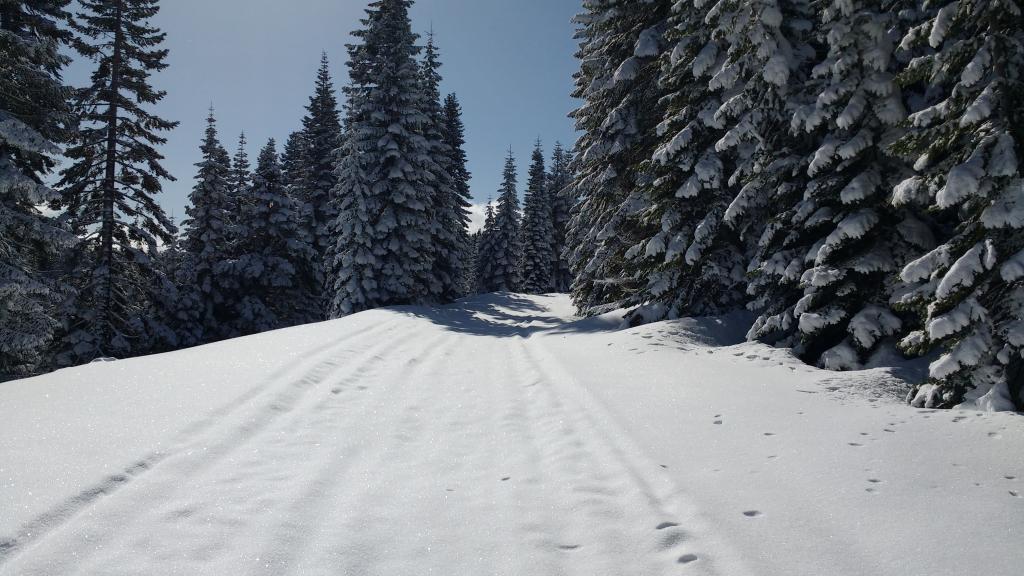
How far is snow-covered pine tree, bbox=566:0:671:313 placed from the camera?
15.5 m

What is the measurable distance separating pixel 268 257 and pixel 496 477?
24834 millimetres

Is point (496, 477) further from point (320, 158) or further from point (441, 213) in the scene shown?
point (320, 158)

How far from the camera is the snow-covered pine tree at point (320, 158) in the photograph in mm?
31722

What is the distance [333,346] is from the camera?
963 centimetres

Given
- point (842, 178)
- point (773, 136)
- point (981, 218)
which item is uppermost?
point (773, 136)

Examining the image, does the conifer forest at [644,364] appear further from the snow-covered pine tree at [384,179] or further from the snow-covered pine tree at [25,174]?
the snow-covered pine tree at [384,179]

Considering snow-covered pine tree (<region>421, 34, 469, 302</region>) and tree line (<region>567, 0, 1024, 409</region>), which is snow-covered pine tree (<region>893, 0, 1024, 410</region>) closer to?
tree line (<region>567, 0, 1024, 409</region>)

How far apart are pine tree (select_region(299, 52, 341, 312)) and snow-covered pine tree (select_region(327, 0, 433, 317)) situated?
8.54 metres

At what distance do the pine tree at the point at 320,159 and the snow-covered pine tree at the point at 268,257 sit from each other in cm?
352

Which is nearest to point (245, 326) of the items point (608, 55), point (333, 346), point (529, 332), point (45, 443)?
point (529, 332)

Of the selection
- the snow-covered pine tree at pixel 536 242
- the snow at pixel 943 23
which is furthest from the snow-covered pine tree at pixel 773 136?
the snow-covered pine tree at pixel 536 242

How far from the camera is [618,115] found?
1652 centimetres

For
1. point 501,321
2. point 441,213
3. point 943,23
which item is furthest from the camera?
point 441,213

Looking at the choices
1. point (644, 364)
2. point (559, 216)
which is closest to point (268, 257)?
point (644, 364)
